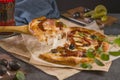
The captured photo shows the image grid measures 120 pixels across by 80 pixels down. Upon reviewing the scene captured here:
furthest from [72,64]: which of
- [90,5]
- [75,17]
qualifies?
[90,5]

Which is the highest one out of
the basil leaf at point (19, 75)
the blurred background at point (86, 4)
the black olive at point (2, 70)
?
the blurred background at point (86, 4)

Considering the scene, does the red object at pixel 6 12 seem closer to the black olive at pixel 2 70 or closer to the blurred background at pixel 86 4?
the black olive at pixel 2 70

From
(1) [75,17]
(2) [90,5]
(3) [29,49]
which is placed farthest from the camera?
(2) [90,5]

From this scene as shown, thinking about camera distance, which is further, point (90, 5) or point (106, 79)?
point (90, 5)

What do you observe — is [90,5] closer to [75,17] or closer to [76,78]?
[75,17]

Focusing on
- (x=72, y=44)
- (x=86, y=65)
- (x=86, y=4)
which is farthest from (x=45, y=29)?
(x=86, y=4)

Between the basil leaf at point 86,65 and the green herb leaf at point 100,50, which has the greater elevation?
the green herb leaf at point 100,50

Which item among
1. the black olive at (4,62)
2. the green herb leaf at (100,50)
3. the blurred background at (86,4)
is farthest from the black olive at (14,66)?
the blurred background at (86,4)

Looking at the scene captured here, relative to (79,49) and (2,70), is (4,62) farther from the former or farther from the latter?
(79,49)

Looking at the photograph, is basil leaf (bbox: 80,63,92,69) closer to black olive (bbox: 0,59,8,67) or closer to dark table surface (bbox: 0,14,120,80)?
dark table surface (bbox: 0,14,120,80)
